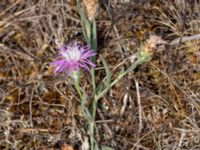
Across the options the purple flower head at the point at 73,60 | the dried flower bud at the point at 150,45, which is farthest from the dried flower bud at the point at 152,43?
the purple flower head at the point at 73,60

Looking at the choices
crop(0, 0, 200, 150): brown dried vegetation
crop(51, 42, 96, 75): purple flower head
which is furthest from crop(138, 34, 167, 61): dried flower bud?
crop(0, 0, 200, 150): brown dried vegetation

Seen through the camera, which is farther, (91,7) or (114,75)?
(114,75)

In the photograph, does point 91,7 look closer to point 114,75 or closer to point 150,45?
point 150,45

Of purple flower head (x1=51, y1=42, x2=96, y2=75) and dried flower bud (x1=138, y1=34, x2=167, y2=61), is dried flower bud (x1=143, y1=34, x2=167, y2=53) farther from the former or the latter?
purple flower head (x1=51, y1=42, x2=96, y2=75)

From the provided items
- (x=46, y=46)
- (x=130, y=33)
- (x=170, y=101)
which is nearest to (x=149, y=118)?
(x=170, y=101)

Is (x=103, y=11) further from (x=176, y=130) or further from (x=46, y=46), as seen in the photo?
(x=176, y=130)

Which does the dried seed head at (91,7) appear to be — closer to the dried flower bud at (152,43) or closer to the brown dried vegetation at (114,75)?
the dried flower bud at (152,43)

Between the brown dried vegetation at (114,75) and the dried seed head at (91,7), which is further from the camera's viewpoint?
the brown dried vegetation at (114,75)

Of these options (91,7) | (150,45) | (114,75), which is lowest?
(114,75)

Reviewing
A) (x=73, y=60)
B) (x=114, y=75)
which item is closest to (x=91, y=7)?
(x=73, y=60)

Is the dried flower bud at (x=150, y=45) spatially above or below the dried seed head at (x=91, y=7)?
Answer: below
